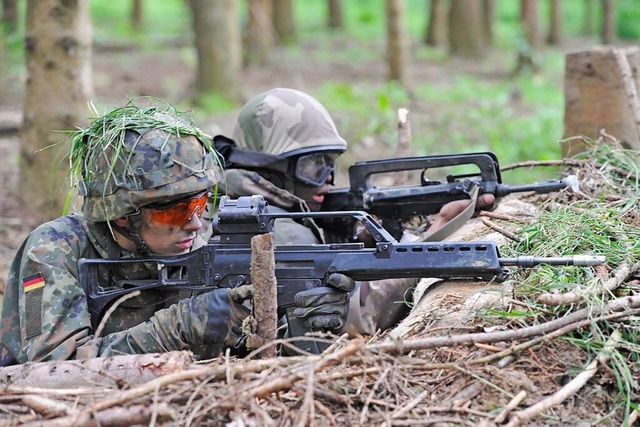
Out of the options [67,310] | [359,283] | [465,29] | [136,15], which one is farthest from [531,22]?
[67,310]

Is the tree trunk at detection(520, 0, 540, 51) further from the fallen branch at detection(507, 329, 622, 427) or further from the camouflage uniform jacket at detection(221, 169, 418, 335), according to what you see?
the fallen branch at detection(507, 329, 622, 427)

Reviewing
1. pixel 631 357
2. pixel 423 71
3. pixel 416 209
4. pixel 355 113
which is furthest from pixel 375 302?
pixel 423 71

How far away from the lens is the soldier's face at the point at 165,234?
4375mm

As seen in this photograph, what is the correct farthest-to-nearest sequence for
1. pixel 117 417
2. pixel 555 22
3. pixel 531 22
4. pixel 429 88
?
pixel 555 22
pixel 531 22
pixel 429 88
pixel 117 417

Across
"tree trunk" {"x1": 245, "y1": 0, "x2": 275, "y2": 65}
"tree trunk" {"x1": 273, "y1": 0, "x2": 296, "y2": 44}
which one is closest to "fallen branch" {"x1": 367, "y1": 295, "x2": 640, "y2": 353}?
"tree trunk" {"x1": 245, "y1": 0, "x2": 275, "y2": 65}

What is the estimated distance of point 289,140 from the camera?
5.57 metres

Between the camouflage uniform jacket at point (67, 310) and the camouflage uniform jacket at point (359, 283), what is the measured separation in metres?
0.89

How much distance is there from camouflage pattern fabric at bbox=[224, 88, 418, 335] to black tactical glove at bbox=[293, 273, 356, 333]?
0.87 m

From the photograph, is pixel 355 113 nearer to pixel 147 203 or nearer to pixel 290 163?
pixel 290 163

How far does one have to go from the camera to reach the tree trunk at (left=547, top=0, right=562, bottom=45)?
90.3ft

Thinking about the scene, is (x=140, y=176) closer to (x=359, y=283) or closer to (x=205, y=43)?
(x=359, y=283)

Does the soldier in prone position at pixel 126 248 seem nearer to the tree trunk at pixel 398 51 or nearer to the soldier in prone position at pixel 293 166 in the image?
the soldier in prone position at pixel 293 166

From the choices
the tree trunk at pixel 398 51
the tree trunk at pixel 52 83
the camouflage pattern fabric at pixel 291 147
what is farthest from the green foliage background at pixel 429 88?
the tree trunk at pixel 52 83

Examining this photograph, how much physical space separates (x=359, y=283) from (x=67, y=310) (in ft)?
5.81
